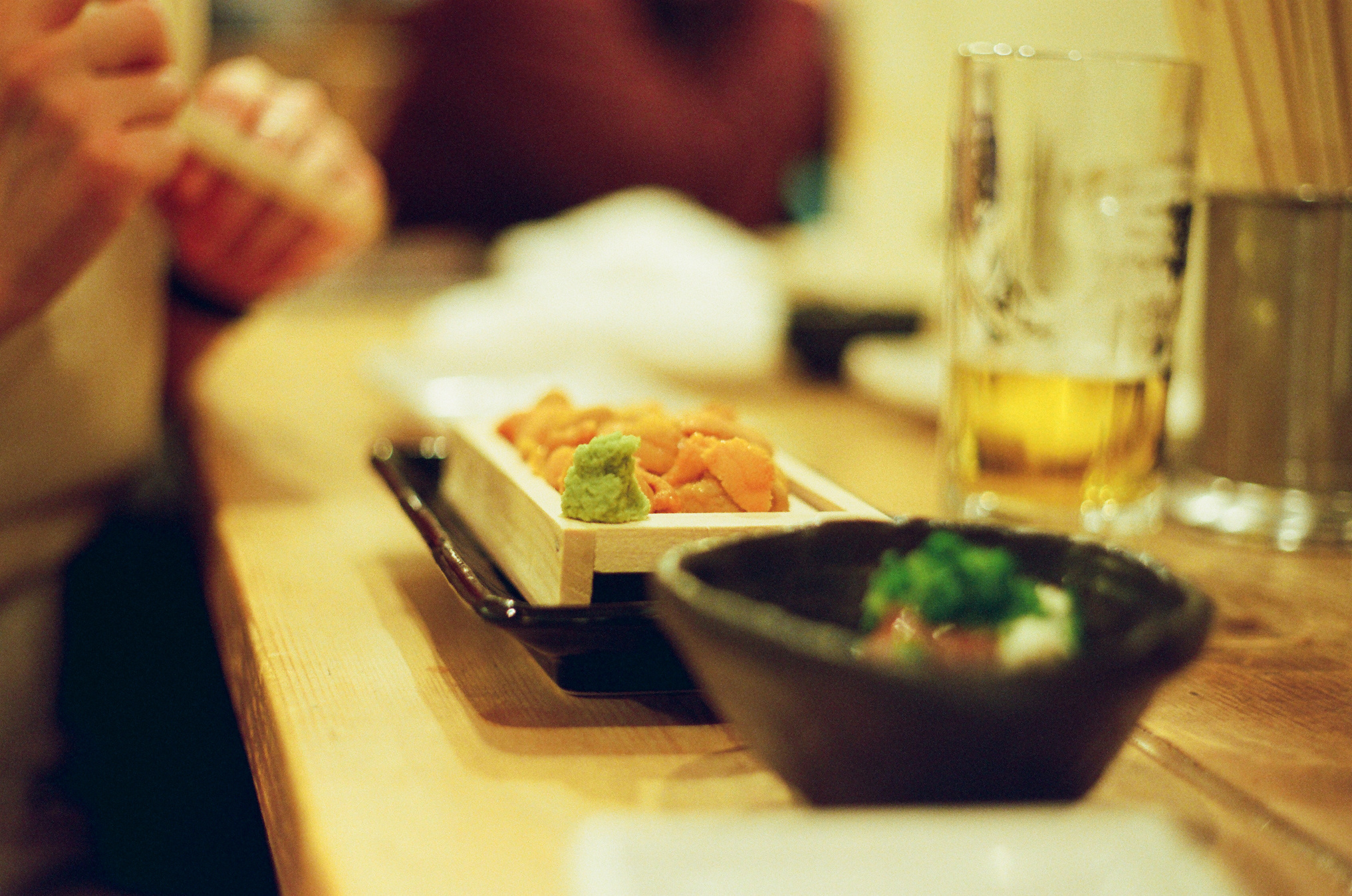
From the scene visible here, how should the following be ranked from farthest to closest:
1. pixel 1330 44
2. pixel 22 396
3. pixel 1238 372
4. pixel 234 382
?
pixel 234 382 → pixel 22 396 → pixel 1238 372 → pixel 1330 44

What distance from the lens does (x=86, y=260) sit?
3.11ft

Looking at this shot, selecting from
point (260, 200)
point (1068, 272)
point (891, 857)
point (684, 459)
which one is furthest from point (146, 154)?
point (891, 857)

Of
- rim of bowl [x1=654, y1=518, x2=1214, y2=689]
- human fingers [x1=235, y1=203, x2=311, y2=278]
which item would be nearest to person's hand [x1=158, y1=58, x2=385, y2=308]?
human fingers [x1=235, y1=203, x2=311, y2=278]

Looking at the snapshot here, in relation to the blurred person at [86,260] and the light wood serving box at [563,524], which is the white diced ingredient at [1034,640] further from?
the blurred person at [86,260]

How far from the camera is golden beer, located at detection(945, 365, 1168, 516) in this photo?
34.7 inches

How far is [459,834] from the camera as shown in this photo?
1.60ft

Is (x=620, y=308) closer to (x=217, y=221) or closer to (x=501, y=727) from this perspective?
(x=217, y=221)

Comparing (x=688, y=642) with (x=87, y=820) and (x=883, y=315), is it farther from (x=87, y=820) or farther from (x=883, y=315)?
(x=883, y=315)

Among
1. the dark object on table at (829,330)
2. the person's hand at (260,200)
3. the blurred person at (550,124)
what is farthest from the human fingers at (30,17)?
the blurred person at (550,124)

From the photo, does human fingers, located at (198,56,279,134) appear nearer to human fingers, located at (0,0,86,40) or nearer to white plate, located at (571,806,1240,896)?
human fingers, located at (0,0,86,40)

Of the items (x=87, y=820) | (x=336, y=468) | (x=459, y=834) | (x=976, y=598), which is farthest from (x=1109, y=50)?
(x=87, y=820)

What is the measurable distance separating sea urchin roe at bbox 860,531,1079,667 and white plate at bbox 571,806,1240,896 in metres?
0.06

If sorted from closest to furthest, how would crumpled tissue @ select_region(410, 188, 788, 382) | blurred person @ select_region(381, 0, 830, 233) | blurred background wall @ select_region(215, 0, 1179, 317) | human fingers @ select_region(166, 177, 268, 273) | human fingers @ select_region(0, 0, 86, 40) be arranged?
human fingers @ select_region(0, 0, 86, 40), human fingers @ select_region(166, 177, 268, 273), blurred background wall @ select_region(215, 0, 1179, 317), crumpled tissue @ select_region(410, 188, 788, 382), blurred person @ select_region(381, 0, 830, 233)

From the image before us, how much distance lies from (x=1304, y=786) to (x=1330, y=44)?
499 millimetres
